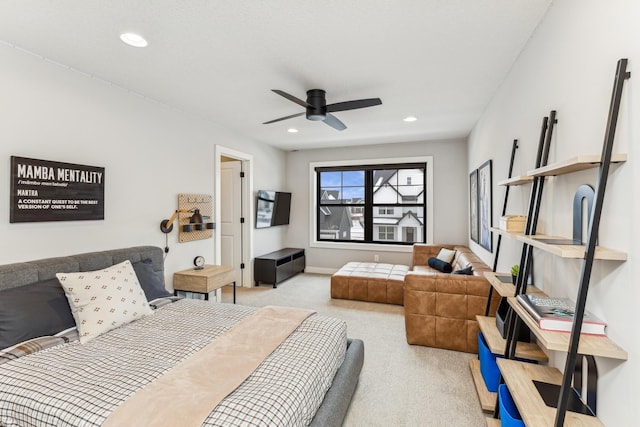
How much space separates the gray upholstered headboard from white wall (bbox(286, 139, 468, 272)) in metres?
3.46

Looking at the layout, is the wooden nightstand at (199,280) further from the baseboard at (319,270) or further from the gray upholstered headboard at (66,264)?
the baseboard at (319,270)

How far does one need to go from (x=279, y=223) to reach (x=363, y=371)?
3.80m

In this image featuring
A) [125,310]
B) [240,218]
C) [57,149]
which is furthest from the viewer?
[240,218]

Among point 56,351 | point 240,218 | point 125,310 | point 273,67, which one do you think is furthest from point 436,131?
point 56,351

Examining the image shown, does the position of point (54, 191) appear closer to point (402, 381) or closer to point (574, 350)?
point (402, 381)

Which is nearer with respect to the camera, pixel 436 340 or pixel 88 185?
pixel 88 185

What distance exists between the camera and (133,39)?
218 centimetres

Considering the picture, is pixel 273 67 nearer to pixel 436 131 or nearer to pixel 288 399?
pixel 288 399

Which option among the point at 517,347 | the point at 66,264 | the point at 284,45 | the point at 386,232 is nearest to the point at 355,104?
the point at 284,45

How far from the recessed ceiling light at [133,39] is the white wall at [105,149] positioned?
82cm

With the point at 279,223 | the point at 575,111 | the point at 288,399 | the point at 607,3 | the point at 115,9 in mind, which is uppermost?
the point at 115,9

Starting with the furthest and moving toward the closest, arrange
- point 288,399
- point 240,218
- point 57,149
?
point 240,218, point 57,149, point 288,399

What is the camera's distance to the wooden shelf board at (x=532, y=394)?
4.12 feet

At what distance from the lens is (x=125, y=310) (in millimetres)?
2277
